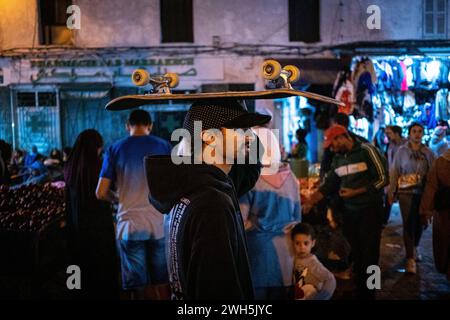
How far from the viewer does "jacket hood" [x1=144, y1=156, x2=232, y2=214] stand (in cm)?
229

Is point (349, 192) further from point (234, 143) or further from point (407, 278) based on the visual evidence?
point (234, 143)

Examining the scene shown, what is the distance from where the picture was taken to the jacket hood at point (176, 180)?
2289 mm

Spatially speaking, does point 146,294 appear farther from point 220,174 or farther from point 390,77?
point 390,77

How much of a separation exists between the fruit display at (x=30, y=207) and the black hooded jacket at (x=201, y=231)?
11.9 feet

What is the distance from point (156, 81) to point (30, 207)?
13.6ft

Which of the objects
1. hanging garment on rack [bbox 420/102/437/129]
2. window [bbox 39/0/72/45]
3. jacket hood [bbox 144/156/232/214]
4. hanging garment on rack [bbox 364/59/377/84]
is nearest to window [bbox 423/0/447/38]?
hanging garment on rack [bbox 420/102/437/129]

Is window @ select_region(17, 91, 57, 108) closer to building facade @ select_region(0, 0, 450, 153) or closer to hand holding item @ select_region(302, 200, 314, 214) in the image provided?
building facade @ select_region(0, 0, 450, 153)

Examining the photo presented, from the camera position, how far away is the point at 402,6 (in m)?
13.9

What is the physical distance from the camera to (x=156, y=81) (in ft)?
8.71

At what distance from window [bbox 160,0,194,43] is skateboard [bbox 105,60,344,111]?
472 inches

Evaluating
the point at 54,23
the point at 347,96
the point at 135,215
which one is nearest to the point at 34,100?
the point at 54,23

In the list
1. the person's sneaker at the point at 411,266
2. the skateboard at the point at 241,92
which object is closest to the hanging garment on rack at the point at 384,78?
the person's sneaker at the point at 411,266

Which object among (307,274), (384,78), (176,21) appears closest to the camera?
(307,274)
